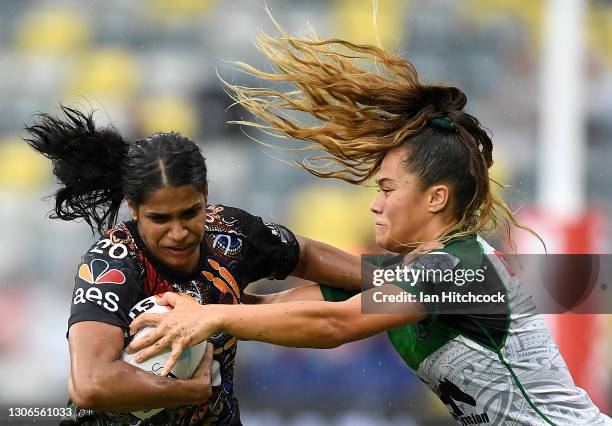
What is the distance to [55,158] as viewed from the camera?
3961 millimetres

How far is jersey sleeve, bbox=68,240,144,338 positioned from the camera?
3256 millimetres

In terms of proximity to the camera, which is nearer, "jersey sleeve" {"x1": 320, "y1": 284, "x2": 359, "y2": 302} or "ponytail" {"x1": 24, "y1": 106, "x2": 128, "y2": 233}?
"ponytail" {"x1": 24, "y1": 106, "x2": 128, "y2": 233}

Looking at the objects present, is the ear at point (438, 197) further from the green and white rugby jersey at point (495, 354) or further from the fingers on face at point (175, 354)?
the fingers on face at point (175, 354)

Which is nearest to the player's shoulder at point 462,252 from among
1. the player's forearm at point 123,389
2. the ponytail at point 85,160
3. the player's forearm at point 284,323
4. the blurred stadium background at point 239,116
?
the player's forearm at point 284,323

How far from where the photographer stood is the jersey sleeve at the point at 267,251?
3.82 m

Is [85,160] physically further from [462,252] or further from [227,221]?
[462,252]

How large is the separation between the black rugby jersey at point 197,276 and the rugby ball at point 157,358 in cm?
4

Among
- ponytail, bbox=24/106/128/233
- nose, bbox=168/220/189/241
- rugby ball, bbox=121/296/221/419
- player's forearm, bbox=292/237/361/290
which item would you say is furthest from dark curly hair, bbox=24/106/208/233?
player's forearm, bbox=292/237/361/290

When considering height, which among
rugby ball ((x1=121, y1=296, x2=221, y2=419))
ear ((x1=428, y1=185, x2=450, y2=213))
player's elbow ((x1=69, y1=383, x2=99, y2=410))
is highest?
ear ((x1=428, y1=185, x2=450, y2=213))

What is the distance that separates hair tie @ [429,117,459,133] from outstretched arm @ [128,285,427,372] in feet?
2.34

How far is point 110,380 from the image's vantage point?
314cm

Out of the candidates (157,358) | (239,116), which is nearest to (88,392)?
(157,358)

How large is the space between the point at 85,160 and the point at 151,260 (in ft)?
2.06

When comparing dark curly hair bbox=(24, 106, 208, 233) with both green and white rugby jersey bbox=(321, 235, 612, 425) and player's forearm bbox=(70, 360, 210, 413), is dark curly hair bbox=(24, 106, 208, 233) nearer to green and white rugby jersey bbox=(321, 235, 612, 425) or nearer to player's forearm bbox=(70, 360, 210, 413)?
player's forearm bbox=(70, 360, 210, 413)
